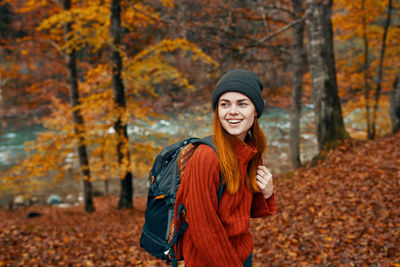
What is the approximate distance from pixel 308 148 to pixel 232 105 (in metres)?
18.7

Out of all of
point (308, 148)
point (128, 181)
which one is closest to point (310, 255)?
point (128, 181)

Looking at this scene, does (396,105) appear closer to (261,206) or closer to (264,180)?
(261,206)

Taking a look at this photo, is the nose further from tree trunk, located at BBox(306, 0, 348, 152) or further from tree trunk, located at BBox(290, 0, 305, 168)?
tree trunk, located at BBox(290, 0, 305, 168)

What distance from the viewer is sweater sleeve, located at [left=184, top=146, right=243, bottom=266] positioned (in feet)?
4.70

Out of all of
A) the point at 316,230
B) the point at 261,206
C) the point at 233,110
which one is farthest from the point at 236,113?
the point at 316,230

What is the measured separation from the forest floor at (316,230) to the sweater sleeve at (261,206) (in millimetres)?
2515

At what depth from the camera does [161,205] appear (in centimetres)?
165

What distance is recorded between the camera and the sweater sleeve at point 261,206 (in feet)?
6.46

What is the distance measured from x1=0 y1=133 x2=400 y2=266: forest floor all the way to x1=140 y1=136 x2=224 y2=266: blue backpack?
10.2 feet

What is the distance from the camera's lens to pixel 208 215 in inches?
56.5

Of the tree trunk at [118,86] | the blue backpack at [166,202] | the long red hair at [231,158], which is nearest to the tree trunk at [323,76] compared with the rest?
the tree trunk at [118,86]

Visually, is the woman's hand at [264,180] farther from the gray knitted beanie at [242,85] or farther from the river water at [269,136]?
the river water at [269,136]

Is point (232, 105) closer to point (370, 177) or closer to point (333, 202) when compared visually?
point (333, 202)

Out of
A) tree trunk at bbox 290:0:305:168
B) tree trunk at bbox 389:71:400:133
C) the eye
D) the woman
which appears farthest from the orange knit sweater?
tree trunk at bbox 389:71:400:133
